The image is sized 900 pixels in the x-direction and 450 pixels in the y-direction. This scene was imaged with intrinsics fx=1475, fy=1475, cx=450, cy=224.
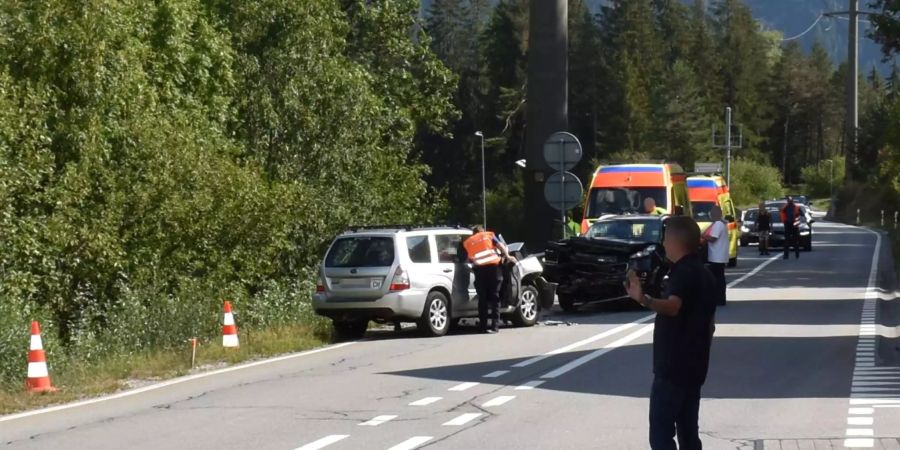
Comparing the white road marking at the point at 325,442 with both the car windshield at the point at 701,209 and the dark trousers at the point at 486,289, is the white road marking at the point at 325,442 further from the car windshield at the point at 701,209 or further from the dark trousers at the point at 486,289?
the car windshield at the point at 701,209

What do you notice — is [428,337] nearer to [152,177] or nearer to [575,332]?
[575,332]

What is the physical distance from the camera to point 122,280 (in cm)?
2483

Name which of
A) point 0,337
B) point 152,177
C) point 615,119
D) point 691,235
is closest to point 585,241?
point 152,177

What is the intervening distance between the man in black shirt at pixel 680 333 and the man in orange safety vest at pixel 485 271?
1318 centimetres

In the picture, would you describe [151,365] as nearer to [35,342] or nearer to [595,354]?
[35,342]

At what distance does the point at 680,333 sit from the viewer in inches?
323

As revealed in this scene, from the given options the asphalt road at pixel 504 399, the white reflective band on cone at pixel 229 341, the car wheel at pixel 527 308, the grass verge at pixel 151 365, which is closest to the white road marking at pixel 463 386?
the asphalt road at pixel 504 399

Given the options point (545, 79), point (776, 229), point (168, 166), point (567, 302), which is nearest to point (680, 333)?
point (567, 302)

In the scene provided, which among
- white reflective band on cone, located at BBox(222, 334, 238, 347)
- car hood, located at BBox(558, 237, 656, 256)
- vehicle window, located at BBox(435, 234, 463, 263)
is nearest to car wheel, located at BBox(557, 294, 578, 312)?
car hood, located at BBox(558, 237, 656, 256)

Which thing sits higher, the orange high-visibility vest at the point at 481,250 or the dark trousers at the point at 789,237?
the orange high-visibility vest at the point at 481,250

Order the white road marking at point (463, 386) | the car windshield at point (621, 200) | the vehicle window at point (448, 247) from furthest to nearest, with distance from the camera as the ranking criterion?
the car windshield at point (621, 200) → the vehicle window at point (448, 247) → the white road marking at point (463, 386)

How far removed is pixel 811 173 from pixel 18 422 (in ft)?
510

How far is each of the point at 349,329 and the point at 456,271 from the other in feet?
6.00

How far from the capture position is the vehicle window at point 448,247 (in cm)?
2197
